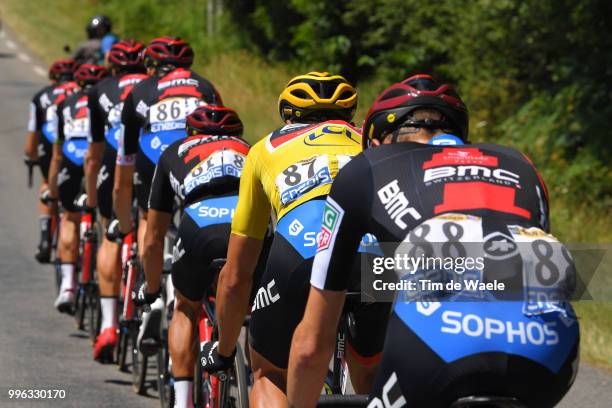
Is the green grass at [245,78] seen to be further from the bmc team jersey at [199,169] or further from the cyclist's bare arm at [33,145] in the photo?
the cyclist's bare arm at [33,145]

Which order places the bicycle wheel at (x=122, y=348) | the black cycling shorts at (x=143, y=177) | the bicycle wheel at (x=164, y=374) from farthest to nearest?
the bicycle wheel at (x=122, y=348), the black cycling shorts at (x=143, y=177), the bicycle wheel at (x=164, y=374)

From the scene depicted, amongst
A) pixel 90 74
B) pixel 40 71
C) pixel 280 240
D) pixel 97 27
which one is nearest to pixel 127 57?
pixel 90 74

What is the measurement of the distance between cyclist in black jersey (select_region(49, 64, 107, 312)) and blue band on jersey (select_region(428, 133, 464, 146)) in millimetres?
7243

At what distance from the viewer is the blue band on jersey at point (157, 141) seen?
7965 mm

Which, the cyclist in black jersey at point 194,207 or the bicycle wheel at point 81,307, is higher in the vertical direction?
the cyclist in black jersey at point 194,207

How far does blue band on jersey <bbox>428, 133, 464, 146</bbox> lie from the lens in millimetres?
3645

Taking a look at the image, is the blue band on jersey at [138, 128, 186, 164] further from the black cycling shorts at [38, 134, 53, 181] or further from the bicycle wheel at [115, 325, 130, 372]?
the black cycling shorts at [38, 134, 53, 181]

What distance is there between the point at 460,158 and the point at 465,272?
1.13 feet

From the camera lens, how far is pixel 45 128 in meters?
12.8

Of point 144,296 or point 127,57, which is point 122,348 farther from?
point 127,57

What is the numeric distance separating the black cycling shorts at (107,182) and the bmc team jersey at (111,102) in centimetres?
7

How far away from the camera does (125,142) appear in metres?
8.32

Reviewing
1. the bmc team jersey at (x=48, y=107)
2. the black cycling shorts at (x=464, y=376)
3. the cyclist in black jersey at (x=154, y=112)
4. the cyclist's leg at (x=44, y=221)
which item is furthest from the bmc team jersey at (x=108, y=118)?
the black cycling shorts at (x=464, y=376)

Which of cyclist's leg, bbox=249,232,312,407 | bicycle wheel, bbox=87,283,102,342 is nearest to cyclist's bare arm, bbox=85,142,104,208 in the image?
bicycle wheel, bbox=87,283,102,342
